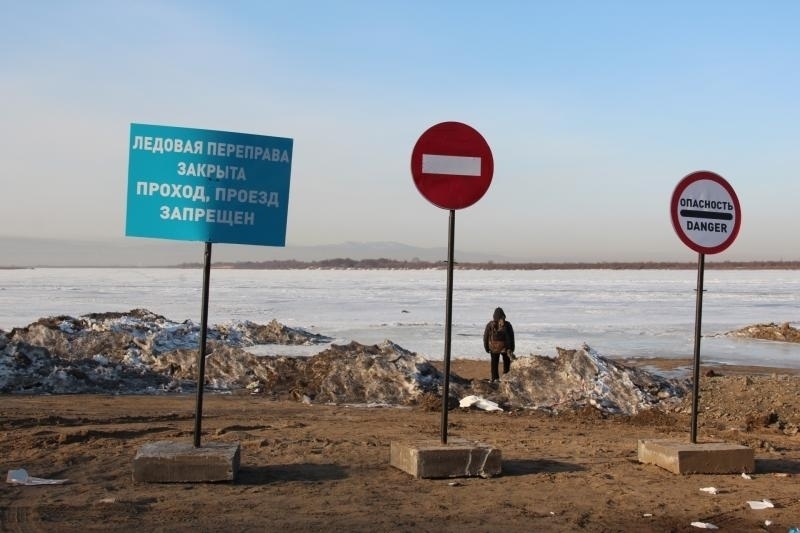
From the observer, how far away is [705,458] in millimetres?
6820

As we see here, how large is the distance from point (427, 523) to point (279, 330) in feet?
54.9

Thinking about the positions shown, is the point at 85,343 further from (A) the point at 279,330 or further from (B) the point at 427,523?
(B) the point at 427,523

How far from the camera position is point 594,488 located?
6293mm

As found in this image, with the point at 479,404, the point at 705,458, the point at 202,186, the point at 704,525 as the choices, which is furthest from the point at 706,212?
the point at 479,404

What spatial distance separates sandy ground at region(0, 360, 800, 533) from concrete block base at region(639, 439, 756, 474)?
0.11 m

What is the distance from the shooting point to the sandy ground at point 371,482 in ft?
17.4

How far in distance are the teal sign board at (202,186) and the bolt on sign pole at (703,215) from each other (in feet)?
11.1

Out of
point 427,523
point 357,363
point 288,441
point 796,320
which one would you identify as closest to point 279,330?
point 357,363

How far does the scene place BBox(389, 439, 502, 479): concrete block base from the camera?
21.0 ft

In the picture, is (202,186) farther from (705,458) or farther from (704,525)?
(705,458)

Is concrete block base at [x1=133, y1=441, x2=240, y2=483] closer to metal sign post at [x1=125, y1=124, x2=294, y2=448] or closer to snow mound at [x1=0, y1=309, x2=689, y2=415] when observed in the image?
metal sign post at [x1=125, y1=124, x2=294, y2=448]

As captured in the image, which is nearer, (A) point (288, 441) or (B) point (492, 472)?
(B) point (492, 472)

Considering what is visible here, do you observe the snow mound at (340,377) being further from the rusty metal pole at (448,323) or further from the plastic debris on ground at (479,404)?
the rusty metal pole at (448,323)

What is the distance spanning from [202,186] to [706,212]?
4203 millimetres
